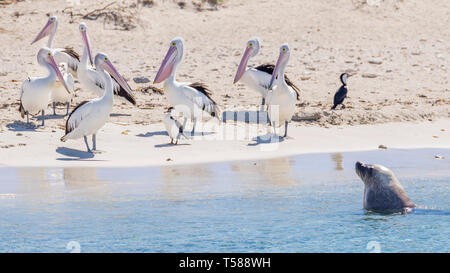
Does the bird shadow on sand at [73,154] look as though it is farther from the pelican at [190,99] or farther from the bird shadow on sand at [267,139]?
the bird shadow on sand at [267,139]

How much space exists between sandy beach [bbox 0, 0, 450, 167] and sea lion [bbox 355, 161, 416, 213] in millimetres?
2774

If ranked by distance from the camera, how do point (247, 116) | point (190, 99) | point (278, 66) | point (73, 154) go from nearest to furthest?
point (73, 154)
point (190, 99)
point (278, 66)
point (247, 116)

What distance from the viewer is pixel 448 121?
11.8 metres

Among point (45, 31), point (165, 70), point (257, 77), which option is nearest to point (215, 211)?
point (165, 70)

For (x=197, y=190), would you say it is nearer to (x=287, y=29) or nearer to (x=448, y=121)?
(x=448, y=121)

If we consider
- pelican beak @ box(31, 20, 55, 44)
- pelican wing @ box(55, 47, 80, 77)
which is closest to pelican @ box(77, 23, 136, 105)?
pelican wing @ box(55, 47, 80, 77)

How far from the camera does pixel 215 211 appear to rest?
689 centimetres

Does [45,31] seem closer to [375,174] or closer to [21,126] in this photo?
[21,126]

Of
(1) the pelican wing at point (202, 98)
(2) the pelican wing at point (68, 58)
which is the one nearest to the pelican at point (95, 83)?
(2) the pelican wing at point (68, 58)

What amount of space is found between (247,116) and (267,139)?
1250mm

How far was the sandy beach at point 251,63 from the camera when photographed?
9891 mm

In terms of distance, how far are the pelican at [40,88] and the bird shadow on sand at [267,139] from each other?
8.11 ft

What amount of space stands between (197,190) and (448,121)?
5429 millimetres
